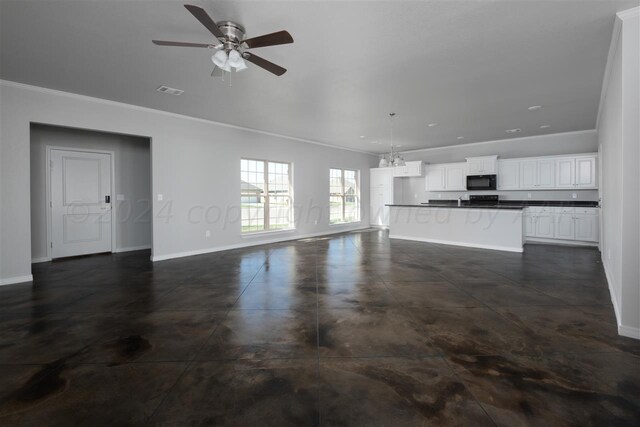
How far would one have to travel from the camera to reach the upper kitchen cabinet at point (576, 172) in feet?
22.5

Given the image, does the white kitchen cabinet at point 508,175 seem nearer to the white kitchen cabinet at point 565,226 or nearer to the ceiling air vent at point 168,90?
the white kitchen cabinet at point 565,226

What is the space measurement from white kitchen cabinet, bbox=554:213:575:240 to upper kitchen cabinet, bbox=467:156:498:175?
1868mm

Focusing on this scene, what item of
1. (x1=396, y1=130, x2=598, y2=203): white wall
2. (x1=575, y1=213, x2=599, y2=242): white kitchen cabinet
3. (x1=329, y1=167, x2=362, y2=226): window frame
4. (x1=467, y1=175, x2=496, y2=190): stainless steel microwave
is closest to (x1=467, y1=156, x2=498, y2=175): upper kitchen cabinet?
(x1=467, y1=175, x2=496, y2=190): stainless steel microwave

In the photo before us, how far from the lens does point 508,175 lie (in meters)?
7.95

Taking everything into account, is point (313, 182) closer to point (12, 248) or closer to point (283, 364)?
point (12, 248)

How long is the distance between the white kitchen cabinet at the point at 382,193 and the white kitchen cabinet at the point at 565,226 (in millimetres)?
4498

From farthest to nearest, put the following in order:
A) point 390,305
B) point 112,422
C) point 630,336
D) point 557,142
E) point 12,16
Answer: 1. point 557,142
2. point 390,305
3. point 12,16
4. point 630,336
5. point 112,422

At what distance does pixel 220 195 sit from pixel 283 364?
508cm

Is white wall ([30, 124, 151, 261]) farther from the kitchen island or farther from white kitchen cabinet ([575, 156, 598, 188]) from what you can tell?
white kitchen cabinet ([575, 156, 598, 188])

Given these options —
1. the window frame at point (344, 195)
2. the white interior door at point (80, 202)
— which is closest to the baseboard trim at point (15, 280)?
the white interior door at point (80, 202)

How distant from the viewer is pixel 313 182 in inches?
340

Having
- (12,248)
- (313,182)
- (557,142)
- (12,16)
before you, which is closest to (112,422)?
(12,16)

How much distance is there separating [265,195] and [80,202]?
377 cm

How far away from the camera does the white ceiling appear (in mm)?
2592
